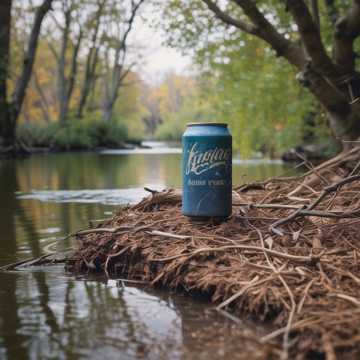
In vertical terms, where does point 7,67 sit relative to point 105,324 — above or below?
above

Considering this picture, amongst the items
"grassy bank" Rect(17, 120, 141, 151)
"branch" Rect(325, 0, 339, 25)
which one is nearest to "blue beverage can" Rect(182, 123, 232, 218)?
"branch" Rect(325, 0, 339, 25)

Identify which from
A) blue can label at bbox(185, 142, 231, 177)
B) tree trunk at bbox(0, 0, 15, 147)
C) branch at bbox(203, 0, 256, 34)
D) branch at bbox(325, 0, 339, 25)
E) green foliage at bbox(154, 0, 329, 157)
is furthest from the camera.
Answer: tree trunk at bbox(0, 0, 15, 147)

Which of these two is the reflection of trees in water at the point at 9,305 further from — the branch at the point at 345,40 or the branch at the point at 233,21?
the branch at the point at 345,40

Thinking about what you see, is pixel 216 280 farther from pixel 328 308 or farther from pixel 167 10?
pixel 167 10

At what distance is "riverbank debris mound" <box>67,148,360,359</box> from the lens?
2615mm

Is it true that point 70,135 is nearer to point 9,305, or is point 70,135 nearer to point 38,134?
point 38,134

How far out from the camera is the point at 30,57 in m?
22.6

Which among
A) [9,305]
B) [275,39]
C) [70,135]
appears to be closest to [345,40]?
[275,39]

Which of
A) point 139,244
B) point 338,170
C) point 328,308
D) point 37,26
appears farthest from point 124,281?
point 37,26

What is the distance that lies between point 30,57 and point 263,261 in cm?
2074

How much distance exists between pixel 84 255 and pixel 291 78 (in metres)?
12.2

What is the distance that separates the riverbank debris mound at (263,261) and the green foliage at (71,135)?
31.2 metres

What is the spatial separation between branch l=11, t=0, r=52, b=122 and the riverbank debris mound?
61.0 ft

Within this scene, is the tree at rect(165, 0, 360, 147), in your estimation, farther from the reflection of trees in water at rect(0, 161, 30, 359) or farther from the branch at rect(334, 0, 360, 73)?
the reflection of trees in water at rect(0, 161, 30, 359)
